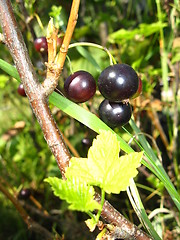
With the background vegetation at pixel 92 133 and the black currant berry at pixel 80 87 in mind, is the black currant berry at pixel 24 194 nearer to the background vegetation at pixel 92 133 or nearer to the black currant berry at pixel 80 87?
the background vegetation at pixel 92 133

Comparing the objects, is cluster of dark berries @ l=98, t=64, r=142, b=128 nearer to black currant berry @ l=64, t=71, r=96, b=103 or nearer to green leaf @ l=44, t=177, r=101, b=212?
black currant berry @ l=64, t=71, r=96, b=103

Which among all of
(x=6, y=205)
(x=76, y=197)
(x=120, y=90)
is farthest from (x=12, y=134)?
(x=76, y=197)

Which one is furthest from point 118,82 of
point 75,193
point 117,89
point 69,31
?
point 75,193

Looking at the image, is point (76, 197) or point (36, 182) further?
point (36, 182)

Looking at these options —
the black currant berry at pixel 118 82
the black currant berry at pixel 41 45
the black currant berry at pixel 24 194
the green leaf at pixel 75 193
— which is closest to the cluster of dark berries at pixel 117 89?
the black currant berry at pixel 118 82

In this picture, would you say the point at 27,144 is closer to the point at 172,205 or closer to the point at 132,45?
the point at 132,45
